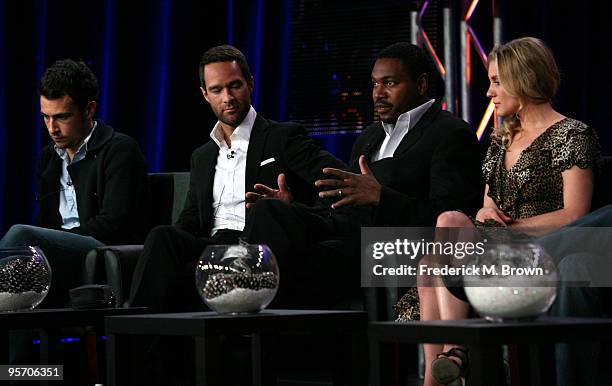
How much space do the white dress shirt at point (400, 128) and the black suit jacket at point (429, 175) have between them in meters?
0.02

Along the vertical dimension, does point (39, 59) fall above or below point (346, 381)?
above

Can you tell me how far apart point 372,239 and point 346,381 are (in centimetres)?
80

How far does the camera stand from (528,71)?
8.82 feet

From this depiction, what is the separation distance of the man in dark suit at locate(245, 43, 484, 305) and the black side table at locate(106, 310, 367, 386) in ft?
1.82

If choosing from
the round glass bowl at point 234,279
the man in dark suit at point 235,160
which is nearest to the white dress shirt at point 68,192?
the man in dark suit at point 235,160

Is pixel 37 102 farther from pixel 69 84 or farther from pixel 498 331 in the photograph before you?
pixel 498 331

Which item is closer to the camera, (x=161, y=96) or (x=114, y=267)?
(x=114, y=267)

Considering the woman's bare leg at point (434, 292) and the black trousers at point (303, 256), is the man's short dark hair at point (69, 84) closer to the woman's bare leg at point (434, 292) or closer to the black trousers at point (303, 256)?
the black trousers at point (303, 256)

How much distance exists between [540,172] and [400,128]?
622 mm

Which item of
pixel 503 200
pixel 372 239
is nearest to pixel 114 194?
pixel 372 239

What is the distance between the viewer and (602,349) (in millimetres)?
3088

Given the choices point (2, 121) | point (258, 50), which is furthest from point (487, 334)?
point (2, 121)

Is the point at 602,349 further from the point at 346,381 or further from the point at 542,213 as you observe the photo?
the point at 346,381

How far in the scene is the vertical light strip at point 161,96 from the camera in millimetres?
4680
